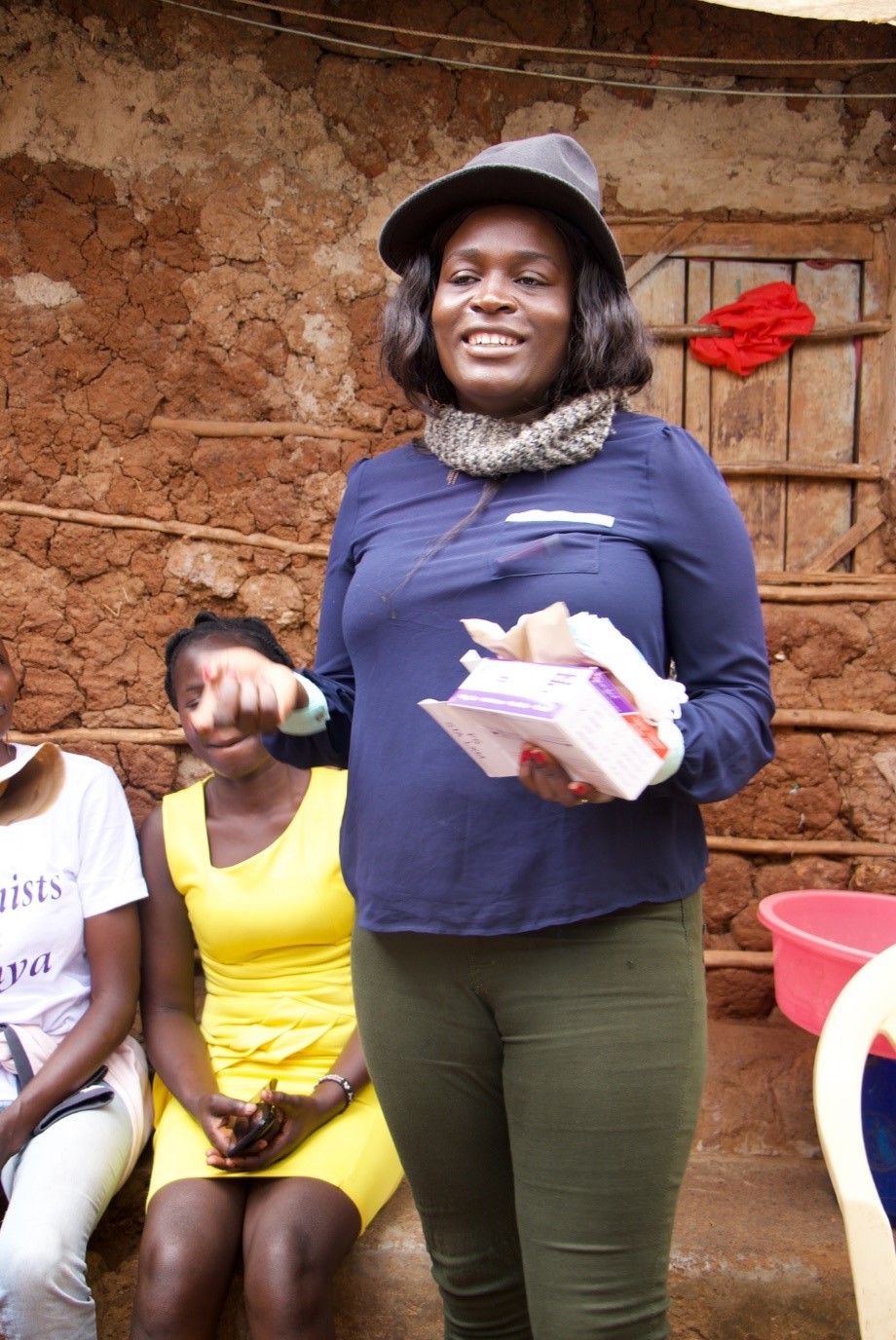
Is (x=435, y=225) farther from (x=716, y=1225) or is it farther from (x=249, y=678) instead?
(x=716, y=1225)

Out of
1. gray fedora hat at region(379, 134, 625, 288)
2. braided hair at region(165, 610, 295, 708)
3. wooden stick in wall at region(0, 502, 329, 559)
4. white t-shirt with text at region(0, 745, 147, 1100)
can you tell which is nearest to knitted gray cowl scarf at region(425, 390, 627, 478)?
gray fedora hat at region(379, 134, 625, 288)

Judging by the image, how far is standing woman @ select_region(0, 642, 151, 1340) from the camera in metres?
2.07

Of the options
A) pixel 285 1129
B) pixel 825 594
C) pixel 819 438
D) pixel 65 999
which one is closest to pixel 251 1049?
pixel 285 1129

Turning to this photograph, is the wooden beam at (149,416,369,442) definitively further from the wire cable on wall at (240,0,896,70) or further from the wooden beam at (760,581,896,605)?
the wooden beam at (760,581,896,605)

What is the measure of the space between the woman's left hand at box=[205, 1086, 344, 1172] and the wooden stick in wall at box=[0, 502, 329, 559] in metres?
1.56

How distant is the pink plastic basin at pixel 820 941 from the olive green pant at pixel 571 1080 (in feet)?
2.78

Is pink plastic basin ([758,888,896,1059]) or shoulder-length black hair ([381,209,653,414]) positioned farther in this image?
pink plastic basin ([758,888,896,1059])

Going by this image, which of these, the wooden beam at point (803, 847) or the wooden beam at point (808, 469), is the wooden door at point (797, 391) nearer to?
the wooden beam at point (808, 469)

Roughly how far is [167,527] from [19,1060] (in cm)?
154

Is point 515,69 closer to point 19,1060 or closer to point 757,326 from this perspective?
point 757,326

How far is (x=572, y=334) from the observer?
1.48m

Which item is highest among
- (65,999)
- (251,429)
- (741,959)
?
→ (251,429)

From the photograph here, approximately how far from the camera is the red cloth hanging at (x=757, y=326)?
10.9 feet

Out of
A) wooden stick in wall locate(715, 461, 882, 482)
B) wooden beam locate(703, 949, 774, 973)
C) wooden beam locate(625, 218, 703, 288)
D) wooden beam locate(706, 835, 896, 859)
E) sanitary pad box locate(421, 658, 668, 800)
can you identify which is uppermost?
wooden beam locate(625, 218, 703, 288)
